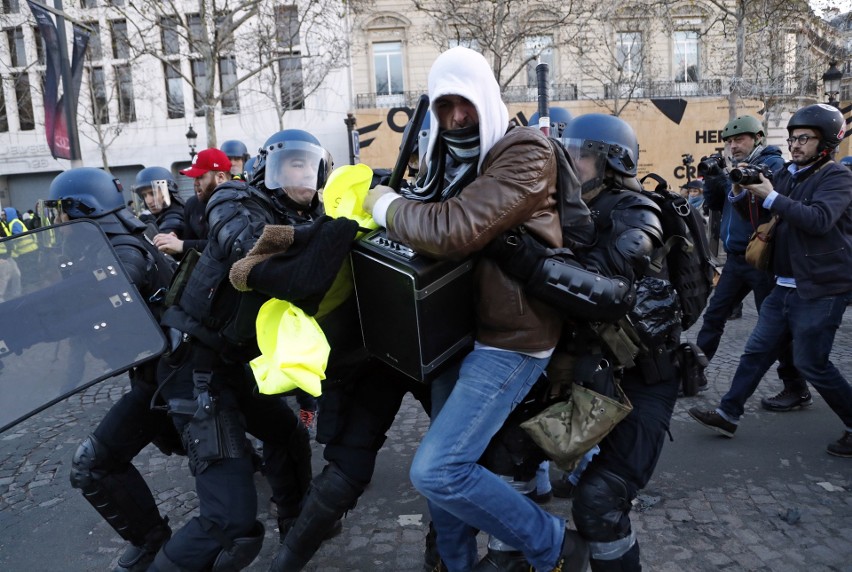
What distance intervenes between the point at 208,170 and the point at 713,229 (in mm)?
6570

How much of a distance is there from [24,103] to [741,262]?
3030cm

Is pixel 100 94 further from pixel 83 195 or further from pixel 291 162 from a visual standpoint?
pixel 291 162

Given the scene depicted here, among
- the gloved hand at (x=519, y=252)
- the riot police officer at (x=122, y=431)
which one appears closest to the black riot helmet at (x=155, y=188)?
the riot police officer at (x=122, y=431)

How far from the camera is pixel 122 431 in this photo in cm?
280

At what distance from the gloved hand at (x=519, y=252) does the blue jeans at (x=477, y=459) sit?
32 cm

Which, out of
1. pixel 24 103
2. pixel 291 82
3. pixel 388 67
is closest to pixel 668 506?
pixel 291 82

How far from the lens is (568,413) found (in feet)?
7.39

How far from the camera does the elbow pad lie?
205 centimetres

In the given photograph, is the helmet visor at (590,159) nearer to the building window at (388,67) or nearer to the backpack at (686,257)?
the backpack at (686,257)

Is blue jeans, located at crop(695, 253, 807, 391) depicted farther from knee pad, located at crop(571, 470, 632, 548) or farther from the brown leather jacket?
the brown leather jacket

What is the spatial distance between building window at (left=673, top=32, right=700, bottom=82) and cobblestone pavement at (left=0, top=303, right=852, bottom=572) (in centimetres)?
2343

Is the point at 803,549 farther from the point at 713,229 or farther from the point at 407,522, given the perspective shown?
the point at 713,229

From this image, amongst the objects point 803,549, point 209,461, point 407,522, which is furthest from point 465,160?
point 803,549

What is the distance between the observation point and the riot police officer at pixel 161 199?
5.66 metres
